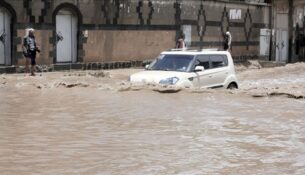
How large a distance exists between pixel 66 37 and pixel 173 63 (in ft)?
26.4

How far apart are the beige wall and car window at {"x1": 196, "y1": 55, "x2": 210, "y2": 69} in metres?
8.21

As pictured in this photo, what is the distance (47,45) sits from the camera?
21.0 metres

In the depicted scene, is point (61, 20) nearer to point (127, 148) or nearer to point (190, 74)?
point (190, 74)

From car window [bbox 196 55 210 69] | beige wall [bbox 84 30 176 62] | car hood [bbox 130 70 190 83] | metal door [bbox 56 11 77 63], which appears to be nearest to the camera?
car hood [bbox 130 70 190 83]

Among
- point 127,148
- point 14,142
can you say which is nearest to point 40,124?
point 14,142

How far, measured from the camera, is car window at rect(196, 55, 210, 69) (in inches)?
592

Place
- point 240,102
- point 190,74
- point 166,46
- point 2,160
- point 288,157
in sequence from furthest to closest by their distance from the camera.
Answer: point 166,46 < point 190,74 < point 240,102 < point 288,157 < point 2,160

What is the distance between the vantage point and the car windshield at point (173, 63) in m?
14.6

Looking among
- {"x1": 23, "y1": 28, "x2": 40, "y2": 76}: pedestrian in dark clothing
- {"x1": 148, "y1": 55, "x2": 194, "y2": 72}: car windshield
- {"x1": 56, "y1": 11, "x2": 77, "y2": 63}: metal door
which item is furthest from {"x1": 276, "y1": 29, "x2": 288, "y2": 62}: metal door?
{"x1": 148, "y1": 55, "x2": 194, "y2": 72}: car windshield

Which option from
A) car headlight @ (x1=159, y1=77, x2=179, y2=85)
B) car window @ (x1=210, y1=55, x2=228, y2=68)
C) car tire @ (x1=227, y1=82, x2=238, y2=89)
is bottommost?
car tire @ (x1=227, y1=82, x2=238, y2=89)

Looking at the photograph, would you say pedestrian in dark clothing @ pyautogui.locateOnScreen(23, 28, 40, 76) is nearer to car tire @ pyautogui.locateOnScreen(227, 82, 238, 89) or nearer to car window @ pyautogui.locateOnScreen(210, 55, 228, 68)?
car window @ pyautogui.locateOnScreen(210, 55, 228, 68)

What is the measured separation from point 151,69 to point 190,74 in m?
1.05

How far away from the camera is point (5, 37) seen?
1972 cm

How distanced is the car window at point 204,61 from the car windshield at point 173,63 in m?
0.20
